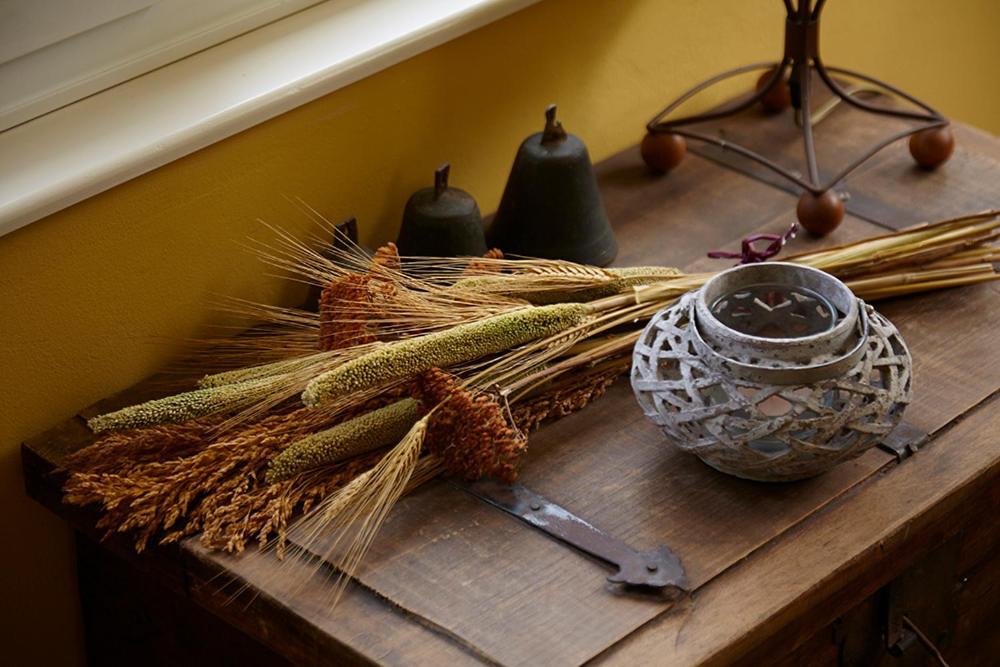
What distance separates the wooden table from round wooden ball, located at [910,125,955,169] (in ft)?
0.93

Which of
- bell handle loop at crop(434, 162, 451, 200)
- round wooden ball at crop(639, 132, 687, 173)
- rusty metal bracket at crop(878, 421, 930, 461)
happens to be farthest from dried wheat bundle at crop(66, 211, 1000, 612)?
round wooden ball at crop(639, 132, 687, 173)

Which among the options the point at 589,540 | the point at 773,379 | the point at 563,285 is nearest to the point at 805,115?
the point at 563,285

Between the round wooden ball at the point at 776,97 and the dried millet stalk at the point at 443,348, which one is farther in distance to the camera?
the round wooden ball at the point at 776,97

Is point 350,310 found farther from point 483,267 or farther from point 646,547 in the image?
point 646,547

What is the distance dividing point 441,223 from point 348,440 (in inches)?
13.1

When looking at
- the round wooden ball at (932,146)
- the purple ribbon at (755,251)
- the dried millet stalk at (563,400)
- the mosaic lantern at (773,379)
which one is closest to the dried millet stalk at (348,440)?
the dried millet stalk at (563,400)

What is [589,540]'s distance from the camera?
1.37m

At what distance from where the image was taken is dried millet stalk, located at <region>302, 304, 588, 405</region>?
1.35m

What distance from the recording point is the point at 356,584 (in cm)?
133

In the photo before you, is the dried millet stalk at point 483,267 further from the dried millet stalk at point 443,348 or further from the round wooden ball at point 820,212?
the round wooden ball at point 820,212

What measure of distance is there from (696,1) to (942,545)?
0.92 metres

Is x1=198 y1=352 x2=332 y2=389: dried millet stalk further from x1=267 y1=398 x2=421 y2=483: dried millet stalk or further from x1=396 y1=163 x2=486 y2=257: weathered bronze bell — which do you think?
x1=396 y1=163 x2=486 y2=257: weathered bronze bell

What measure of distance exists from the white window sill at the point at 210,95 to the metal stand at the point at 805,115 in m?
0.34

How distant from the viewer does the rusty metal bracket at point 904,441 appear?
148cm
